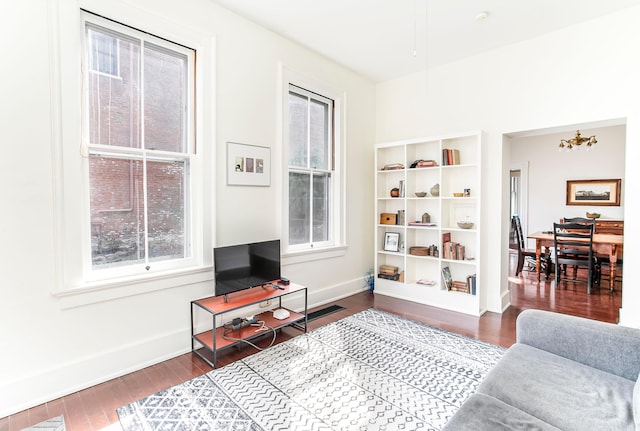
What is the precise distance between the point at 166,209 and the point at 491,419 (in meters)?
2.67

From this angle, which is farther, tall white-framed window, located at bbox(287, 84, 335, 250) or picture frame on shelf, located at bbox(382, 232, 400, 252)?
picture frame on shelf, located at bbox(382, 232, 400, 252)

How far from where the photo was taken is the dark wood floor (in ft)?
6.64

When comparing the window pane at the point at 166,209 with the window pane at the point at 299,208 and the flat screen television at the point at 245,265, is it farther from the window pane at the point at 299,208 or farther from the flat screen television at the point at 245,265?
the window pane at the point at 299,208

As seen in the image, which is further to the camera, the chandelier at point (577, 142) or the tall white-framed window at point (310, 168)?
the chandelier at point (577, 142)

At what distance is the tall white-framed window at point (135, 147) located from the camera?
2416 mm

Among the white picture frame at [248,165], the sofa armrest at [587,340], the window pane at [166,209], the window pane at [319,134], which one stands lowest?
the sofa armrest at [587,340]

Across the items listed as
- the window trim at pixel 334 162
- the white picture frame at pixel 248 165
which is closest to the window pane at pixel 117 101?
the white picture frame at pixel 248 165

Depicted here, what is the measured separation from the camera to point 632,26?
3.05 meters

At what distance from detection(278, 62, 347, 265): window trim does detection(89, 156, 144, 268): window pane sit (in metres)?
1.44

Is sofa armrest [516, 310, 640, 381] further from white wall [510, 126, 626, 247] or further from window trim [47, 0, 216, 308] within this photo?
white wall [510, 126, 626, 247]

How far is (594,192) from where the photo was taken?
6.75 m

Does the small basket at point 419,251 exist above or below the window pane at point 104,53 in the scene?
below

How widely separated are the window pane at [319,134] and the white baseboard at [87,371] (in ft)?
7.58

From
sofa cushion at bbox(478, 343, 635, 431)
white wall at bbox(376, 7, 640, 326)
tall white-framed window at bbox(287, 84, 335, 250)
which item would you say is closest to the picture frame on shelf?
tall white-framed window at bbox(287, 84, 335, 250)
